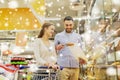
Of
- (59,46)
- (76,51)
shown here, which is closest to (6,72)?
(59,46)

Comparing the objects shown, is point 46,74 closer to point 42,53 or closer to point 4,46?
point 42,53

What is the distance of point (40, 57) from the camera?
310 cm

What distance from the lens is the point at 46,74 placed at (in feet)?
7.66

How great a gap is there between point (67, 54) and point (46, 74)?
126cm

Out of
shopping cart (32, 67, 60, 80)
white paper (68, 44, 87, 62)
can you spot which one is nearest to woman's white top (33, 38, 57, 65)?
white paper (68, 44, 87, 62)

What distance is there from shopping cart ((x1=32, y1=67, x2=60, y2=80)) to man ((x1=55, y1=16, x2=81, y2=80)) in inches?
46.2

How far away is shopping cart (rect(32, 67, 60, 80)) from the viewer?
7.54ft

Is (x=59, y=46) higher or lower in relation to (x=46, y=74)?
higher

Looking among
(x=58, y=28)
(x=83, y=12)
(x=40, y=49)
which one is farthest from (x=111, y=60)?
(x=58, y=28)

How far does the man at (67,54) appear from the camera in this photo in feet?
11.6

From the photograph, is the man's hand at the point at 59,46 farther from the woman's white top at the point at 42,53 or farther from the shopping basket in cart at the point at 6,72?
the shopping basket in cart at the point at 6,72

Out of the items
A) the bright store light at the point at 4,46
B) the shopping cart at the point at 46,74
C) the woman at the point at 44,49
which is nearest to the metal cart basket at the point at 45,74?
the shopping cart at the point at 46,74

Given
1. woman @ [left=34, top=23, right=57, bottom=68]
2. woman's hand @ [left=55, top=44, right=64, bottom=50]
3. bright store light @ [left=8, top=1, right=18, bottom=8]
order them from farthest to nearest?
bright store light @ [left=8, top=1, right=18, bottom=8]
woman's hand @ [left=55, top=44, right=64, bottom=50]
woman @ [left=34, top=23, right=57, bottom=68]

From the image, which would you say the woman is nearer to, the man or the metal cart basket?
the man
